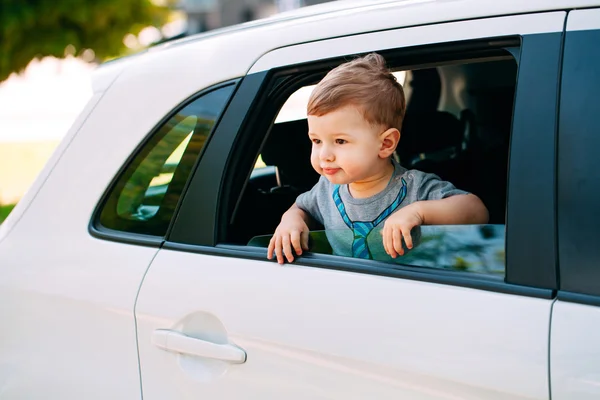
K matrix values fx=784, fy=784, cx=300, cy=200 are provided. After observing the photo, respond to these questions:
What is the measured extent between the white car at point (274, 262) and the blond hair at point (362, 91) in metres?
0.04

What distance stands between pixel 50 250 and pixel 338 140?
901 millimetres

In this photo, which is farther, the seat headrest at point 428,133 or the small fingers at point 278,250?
the seat headrest at point 428,133

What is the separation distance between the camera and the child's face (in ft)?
6.29

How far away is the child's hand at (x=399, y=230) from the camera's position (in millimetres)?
1701

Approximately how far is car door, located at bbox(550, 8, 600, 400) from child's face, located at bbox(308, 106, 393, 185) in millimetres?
573

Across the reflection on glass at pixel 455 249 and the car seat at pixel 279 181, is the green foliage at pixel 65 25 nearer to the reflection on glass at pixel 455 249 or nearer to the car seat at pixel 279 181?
the car seat at pixel 279 181

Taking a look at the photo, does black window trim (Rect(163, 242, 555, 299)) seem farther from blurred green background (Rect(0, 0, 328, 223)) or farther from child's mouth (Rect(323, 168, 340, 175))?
blurred green background (Rect(0, 0, 328, 223))

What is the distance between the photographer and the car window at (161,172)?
2.07 m

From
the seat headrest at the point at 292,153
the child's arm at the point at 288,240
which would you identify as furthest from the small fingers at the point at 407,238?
the seat headrest at the point at 292,153

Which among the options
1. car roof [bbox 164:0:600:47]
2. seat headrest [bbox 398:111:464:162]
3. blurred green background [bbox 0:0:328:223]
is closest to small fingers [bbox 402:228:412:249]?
car roof [bbox 164:0:600:47]

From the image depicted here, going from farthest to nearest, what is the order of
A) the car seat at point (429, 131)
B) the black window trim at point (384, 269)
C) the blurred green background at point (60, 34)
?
the blurred green background at point (60, 34) < the car seat at point (429, 131) < the black window trim at point (384, 269)

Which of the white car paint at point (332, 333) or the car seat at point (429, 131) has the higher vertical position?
the car seat at point (429, 131)

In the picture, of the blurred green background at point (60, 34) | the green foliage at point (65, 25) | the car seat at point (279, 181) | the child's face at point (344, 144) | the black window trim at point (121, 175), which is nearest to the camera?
the child's face at point (344, 144)

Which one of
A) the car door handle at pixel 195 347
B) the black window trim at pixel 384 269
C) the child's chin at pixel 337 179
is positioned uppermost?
the child's chin at pixel 337 179
